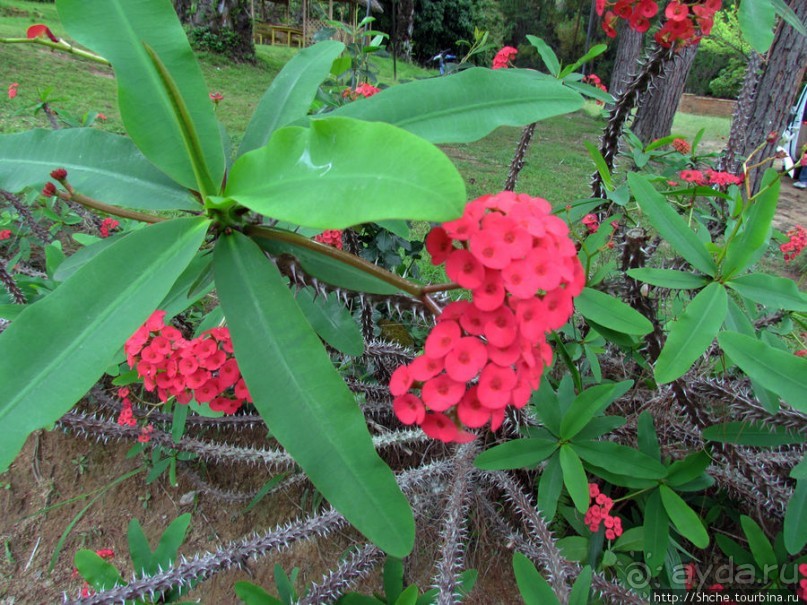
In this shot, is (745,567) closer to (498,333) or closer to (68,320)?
(498,333)

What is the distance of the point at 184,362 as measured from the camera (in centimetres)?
106

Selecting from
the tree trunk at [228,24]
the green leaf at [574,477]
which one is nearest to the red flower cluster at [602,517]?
the green leaf at [574,477]

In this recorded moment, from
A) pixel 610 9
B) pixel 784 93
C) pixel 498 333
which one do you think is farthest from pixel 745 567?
pixel 784 93

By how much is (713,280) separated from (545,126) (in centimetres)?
842

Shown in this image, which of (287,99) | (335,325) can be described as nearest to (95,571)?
(335,325)

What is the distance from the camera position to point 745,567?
135 cm

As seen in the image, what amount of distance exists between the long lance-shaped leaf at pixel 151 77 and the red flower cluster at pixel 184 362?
0.43 meters

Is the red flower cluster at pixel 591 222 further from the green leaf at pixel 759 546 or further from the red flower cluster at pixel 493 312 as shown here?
the red flower cluster at pixel 493 312

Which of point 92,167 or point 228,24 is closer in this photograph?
point 92,167

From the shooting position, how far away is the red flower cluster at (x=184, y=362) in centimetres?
107

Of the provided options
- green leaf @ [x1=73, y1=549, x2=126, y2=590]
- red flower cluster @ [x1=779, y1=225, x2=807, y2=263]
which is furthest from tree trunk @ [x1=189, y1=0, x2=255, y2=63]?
green leaf @ [x1=73, y1=549, x2=126, y2=590]

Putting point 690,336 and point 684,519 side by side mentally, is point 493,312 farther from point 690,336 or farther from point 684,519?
point 684,519

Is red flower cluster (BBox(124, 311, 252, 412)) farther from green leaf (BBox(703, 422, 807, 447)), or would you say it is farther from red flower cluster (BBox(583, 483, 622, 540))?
green leaf (BBox(703, 422, 807, 447))

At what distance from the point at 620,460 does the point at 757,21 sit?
99 cm
